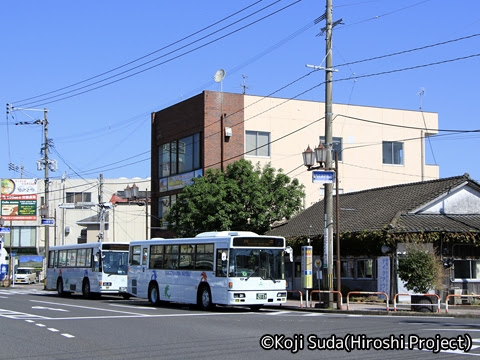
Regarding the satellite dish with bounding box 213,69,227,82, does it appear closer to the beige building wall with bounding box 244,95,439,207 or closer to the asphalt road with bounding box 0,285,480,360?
the beige building wall with bounding box 244,95,439,207

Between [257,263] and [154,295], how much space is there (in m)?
6.10

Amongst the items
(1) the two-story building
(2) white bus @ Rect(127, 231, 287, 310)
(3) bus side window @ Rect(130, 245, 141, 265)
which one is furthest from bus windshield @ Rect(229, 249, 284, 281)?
(1) the two-story building

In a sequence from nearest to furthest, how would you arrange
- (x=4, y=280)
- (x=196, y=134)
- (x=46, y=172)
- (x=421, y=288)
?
1. (x=421, y=288)
2. (x=196, y=134)
3. (x=46, y=172)
4. (x=4, y=280)

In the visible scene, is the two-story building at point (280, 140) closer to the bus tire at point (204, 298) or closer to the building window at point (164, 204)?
the building window at point (164, 204)

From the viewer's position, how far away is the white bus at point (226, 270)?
25906mm

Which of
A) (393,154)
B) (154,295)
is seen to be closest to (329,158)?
(154,295)

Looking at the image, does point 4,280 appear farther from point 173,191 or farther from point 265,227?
point 265,227

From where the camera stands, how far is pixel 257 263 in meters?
26.4

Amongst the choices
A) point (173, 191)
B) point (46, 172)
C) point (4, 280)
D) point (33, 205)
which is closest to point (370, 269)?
point (173, 191)

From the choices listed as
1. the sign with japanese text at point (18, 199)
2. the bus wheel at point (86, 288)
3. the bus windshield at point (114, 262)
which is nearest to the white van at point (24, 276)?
the sign with japanese text at point (18, 199)

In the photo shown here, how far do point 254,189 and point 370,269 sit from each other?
375 inches

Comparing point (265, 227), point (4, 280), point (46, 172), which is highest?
point (46, 172)

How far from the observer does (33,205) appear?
76.5 metres

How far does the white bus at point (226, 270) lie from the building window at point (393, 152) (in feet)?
85.6
